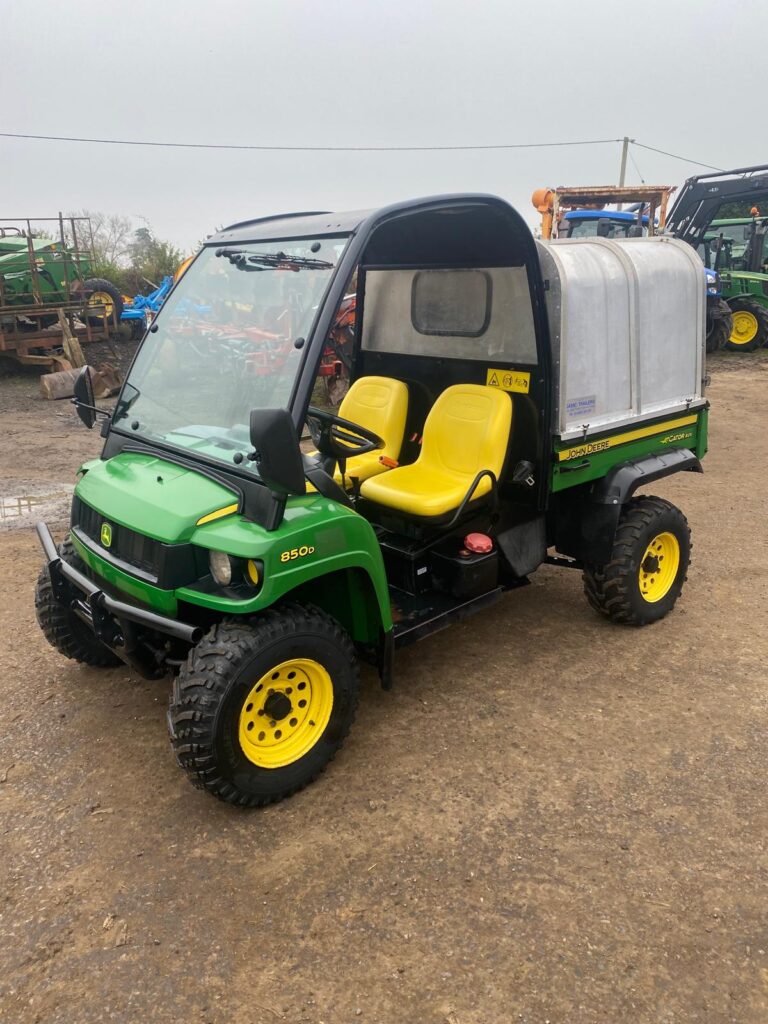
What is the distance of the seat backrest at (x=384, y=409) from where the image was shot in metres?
4.16

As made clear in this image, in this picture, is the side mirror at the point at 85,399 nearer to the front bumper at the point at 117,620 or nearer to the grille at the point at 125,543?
the grille at the point at 125,543

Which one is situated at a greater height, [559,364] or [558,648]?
[559,364]

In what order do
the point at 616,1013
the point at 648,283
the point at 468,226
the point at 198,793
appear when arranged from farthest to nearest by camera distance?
1. the point at 648,283
2. the point at 468,226
3. the point at 198,793
4. the point at 616,1013

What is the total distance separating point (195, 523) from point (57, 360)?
10.9 m

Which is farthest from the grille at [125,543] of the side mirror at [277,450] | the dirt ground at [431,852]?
the dirt ground at [431,852]

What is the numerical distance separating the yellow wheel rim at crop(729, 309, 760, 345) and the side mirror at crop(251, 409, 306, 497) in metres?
13.7

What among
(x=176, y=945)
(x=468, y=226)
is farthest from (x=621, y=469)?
(x=176, y=945)

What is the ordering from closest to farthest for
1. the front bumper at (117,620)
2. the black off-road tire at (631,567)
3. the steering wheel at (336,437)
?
1. the front bumper at (117,620)
2. the steering wheel at (336,437)
3. the black off-road tire at (631,567)

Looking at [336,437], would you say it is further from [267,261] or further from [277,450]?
[277,450]

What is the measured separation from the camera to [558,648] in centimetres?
400

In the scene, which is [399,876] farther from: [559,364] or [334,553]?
[559,364]

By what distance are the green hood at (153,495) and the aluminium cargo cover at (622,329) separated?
172 centimetres

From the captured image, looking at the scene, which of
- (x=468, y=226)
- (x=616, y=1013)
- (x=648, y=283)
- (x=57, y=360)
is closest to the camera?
(x=616, y=1013)

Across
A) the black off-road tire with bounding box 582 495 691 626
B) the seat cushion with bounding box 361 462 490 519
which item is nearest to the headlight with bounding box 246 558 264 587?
the seat cushion with bounding box 361 462 490 519
